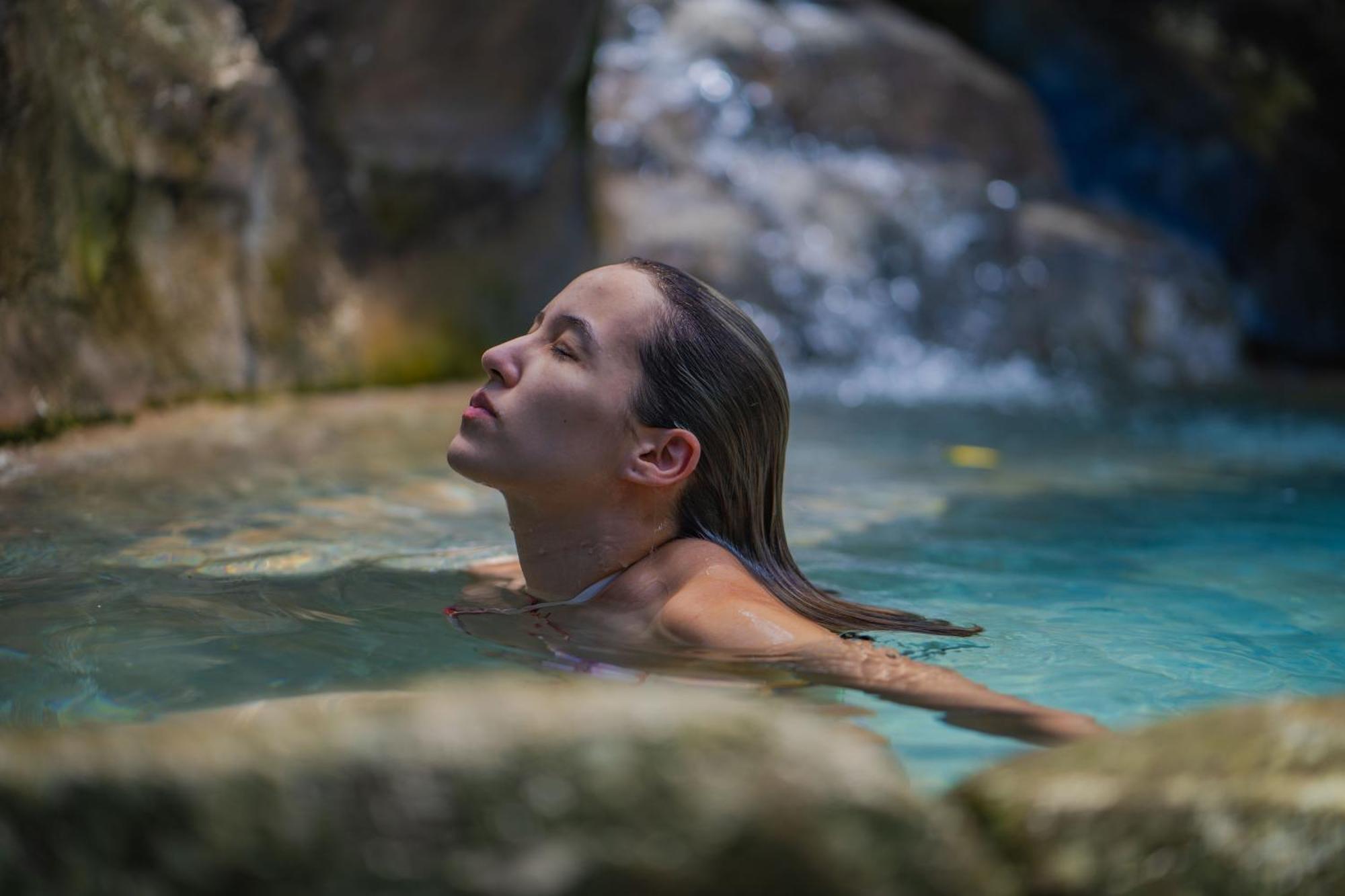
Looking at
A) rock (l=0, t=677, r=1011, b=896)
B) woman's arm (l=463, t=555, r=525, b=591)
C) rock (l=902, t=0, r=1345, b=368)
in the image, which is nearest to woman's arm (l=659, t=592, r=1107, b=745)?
woman's arm (l=463, t=555, r=525, b=591)

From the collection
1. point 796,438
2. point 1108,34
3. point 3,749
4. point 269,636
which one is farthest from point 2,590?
point 1108,34

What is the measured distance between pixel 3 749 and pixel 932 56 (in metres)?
12.5

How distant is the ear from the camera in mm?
2863

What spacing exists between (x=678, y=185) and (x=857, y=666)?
9028 millimetres

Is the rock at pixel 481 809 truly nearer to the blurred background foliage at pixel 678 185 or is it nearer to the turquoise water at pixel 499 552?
the turquoise water at pixel 499 552

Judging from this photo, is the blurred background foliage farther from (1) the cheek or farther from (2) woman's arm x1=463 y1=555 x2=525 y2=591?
(1) the cheek

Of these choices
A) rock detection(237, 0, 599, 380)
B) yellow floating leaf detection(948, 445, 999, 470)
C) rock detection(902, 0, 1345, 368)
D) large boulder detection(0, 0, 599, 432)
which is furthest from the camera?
rock detection(902, 0, 1345, 368)

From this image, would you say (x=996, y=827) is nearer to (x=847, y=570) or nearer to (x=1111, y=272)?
(x=847, y=570)

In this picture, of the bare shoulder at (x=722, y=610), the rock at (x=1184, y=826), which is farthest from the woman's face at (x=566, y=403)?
the rock at (x=1184, y=826)

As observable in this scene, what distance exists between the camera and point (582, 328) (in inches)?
113

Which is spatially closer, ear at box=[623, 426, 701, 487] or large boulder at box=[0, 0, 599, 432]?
ear at box=[623, 426, 701, 487]

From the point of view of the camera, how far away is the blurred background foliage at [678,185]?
555 centimetres

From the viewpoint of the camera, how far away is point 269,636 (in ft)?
8.91

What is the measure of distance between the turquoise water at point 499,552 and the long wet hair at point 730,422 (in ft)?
0.79
